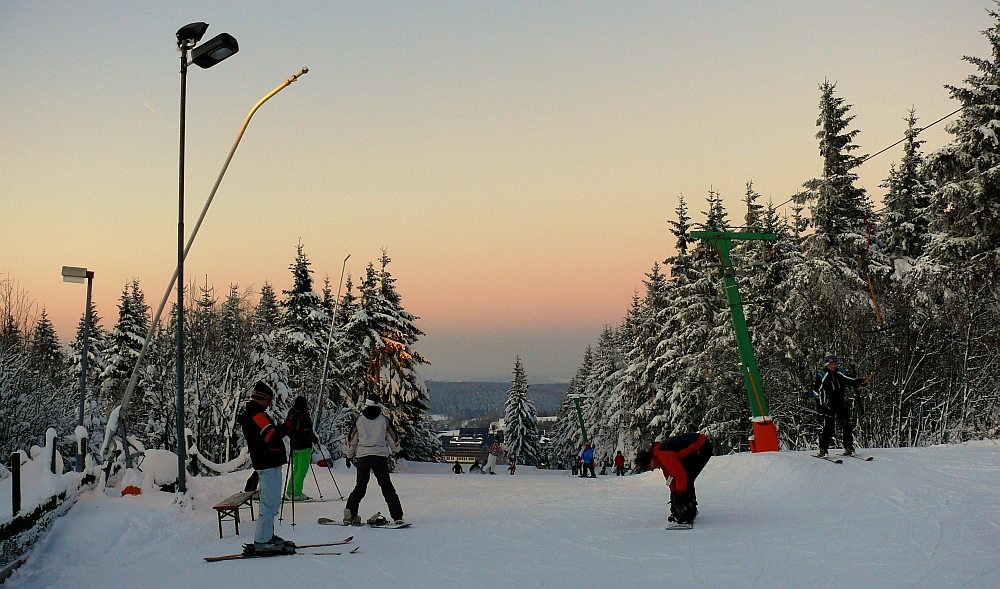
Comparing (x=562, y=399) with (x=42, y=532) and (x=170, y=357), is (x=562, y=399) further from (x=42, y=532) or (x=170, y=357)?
(x=42, y=532)

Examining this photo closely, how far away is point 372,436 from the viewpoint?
33.7 feet

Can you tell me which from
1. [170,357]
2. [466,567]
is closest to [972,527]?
[466,567]

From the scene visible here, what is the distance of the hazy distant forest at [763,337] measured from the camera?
2020 centimetres

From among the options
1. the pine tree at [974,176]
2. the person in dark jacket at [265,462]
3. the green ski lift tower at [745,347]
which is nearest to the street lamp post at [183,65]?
the person in dark jacket at [265,462]

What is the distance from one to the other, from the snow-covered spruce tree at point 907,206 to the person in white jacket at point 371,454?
2984cm

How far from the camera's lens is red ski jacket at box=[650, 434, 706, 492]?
30.8 ft

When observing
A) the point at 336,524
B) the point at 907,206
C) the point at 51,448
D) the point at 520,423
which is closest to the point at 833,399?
the point at 336,524

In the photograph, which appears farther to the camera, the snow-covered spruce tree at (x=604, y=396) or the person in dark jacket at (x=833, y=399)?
the snow-covered spruce tree at (x=604, y=396)

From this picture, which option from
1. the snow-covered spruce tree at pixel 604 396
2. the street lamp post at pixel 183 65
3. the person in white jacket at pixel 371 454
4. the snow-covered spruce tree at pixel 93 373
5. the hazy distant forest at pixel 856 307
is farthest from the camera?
the snow-covered spruce tree at pixel 604 396

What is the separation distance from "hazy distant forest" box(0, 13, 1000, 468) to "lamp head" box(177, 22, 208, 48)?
10967 mm

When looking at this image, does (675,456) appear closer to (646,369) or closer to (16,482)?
(16,482)

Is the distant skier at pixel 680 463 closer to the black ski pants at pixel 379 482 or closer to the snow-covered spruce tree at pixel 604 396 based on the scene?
the black ski pants at pixel 379 482

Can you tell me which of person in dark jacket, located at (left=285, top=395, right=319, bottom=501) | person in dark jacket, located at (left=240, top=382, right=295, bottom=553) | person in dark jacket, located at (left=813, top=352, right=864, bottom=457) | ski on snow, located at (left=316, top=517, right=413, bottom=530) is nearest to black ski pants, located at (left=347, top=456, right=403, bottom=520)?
ski on snow, located at (left=316, top=517, right=413, bottom=530)

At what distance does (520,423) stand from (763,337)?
41.3m
